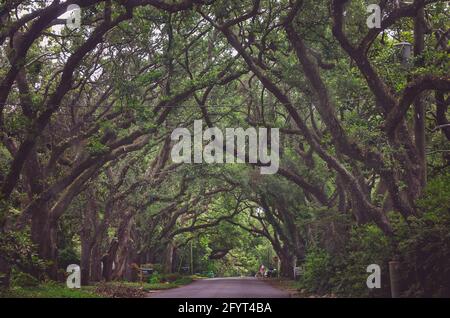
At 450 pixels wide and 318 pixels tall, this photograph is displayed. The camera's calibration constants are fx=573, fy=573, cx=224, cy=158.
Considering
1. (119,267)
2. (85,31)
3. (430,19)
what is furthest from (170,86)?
(119,267)

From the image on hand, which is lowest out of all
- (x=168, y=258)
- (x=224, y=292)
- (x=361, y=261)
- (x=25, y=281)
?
(x=224, y=292)

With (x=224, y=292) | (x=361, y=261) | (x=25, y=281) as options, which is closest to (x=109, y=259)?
(x=224, y=292)

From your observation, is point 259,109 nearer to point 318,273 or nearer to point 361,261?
point 318,273

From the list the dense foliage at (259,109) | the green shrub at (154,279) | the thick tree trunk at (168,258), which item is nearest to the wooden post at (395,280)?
the dense foliage at (259,109)

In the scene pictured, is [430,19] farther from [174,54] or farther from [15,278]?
[15,278]

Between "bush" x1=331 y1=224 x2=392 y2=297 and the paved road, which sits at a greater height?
"bush" x1=331 y1=224 x2=392 y2=297

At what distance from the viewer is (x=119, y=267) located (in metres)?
30.8

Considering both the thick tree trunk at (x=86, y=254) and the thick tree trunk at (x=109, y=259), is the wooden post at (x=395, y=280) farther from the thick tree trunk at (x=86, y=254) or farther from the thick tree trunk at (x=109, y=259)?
the thick tree trunk at (x=109, y=259)

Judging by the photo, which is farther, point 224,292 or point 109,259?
point 109,259

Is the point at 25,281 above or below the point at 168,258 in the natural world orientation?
below

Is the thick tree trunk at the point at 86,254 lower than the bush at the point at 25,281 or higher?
higher

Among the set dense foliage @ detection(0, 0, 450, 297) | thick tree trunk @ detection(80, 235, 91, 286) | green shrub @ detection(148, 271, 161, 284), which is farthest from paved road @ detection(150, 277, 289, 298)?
green shrub @ detection(148, 271, 161, 284)

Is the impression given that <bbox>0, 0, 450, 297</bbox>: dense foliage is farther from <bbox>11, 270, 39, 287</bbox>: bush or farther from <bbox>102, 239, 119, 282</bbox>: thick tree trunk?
<bbox>102, 239, 119, 282</bbox>: thick tree trunk

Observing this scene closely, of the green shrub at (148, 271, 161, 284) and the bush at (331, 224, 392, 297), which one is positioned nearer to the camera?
the bush at (331, 224, 392, 297)
